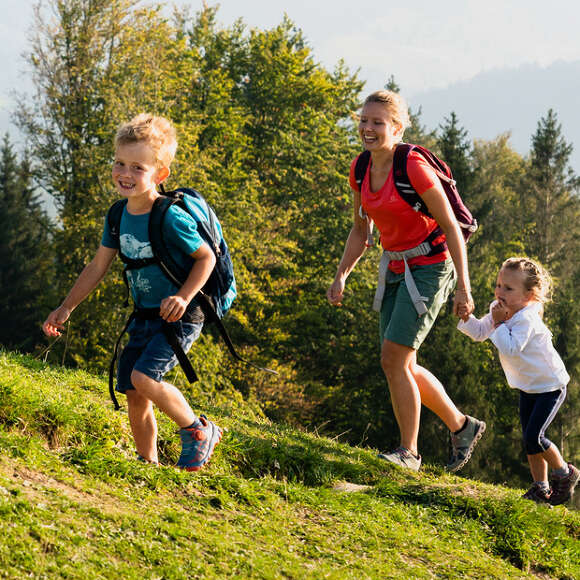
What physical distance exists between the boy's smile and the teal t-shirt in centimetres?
17

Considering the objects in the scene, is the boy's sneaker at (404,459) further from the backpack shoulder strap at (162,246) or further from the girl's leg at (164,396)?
the backpack shoulder strap at (162,246)

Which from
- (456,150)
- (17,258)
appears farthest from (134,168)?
(17,258)

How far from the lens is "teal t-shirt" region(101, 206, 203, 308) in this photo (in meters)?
4.45

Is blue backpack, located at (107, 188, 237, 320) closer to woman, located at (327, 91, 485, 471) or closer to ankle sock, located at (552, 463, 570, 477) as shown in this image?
woman, located at (327, 91, 485, 471)

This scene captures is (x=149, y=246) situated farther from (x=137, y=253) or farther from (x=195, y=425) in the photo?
(x=195, y=425)

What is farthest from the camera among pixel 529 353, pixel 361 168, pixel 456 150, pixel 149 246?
pixel 456 150

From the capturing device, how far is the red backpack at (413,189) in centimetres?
555

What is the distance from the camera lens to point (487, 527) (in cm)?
489

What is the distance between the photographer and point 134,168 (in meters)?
4.55

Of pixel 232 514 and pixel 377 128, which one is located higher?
pixel 377 128

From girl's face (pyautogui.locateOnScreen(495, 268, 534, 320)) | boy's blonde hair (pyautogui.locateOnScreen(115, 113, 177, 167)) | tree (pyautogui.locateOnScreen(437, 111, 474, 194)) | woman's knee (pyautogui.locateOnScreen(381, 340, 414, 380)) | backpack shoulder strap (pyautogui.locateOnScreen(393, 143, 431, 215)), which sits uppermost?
tree (pyautogui.locateOnScreen(437, 111, 474, 194))

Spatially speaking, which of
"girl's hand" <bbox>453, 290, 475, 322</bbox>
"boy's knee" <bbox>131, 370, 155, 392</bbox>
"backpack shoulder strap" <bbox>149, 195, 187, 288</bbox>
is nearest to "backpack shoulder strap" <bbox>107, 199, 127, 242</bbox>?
"backpack shoulder strap" <bbox>149, 195, 187, 288</bbox>

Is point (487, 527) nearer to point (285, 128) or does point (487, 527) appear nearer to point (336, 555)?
point (336, 555)

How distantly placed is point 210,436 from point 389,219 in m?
2.10
